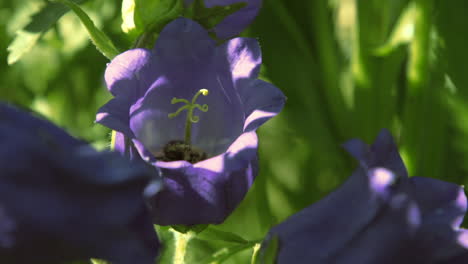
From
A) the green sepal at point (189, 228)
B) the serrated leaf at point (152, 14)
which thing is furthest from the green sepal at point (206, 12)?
the green sepal at point (189, 228)

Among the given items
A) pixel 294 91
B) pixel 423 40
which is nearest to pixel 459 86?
pixel 423 40

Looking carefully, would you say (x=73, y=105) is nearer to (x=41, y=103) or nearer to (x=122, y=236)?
(x=41, y=103)

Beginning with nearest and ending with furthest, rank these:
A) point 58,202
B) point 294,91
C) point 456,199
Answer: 1. point 58,202
2. point 456,199
3. point 294,91

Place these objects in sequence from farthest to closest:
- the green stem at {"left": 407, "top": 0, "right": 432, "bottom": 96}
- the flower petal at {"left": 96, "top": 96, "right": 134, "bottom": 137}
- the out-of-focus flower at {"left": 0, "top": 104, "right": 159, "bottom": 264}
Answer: the green stem at {"left": 407, "top": 0, "right": 432, "bottom": 96} < the flower petal at {"left": 96, "top": 96, "right": 134, "bottom": 137} < the out-of-focus flower at {"left": 0, "top": 104, "right": 159, "bottom": 264}

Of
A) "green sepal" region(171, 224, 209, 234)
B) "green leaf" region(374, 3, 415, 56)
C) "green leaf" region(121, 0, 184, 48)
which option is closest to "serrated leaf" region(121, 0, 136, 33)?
"green leaf" region(121, 0, 184, 48)

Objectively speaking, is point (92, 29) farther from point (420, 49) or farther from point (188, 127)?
point (420, 49)

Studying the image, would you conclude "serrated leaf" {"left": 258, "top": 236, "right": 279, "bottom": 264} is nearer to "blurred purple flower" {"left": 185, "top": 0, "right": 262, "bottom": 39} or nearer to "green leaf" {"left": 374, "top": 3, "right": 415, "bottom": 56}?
"blurred purple flower" {"left": 185, "top": 0, "right": 262, "bottom": 39}
